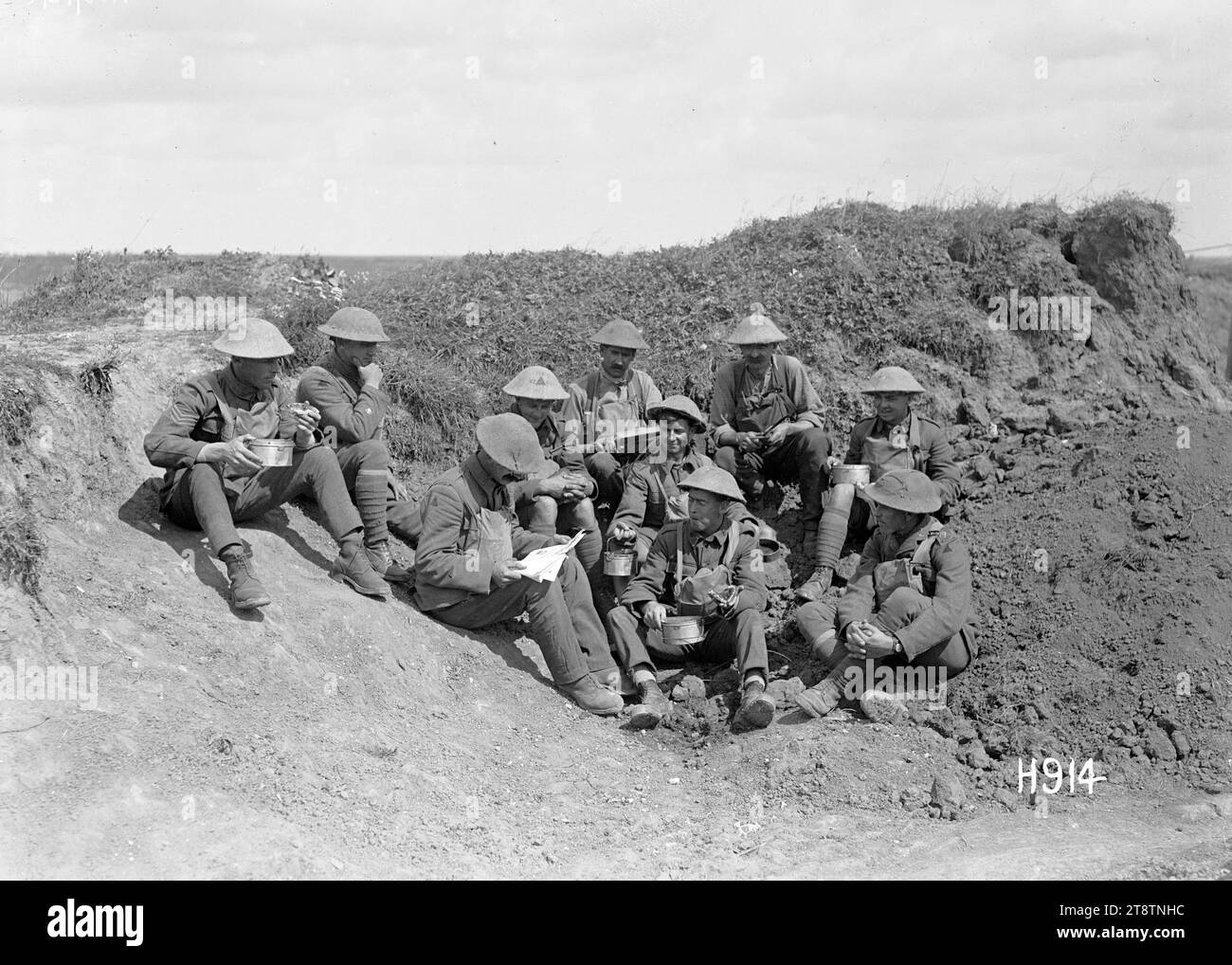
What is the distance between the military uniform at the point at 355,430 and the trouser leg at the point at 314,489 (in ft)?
1.26

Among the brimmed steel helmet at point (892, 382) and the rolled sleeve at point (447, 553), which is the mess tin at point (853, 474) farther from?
the rolled sleeve at point (447, 553)

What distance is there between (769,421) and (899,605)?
107 inches

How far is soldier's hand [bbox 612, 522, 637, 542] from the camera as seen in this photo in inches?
341

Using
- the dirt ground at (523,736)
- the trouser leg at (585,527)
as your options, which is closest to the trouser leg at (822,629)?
the dirt ground at (523,736)

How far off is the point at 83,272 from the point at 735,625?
7.44 metres

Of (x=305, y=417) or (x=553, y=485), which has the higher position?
(x=305, y=417)

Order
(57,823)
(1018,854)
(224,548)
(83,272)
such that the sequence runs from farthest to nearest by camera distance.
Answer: (83,272) < (224,548) < (1018,854) < (57,823)

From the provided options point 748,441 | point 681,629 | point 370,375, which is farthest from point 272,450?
point 748,441

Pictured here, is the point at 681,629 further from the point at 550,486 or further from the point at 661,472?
the point at 661,472

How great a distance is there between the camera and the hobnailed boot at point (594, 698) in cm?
777

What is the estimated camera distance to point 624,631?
806 cm

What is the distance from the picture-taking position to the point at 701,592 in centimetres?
796

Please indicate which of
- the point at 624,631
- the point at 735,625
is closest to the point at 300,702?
the point at 624,631
